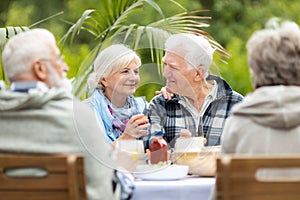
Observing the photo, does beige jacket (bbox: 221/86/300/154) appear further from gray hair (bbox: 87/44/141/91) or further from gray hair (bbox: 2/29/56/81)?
gray hair (bbox: 87/44/141/91)

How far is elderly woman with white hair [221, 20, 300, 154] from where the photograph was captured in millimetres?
3084

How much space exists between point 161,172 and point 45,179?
0.56 metres

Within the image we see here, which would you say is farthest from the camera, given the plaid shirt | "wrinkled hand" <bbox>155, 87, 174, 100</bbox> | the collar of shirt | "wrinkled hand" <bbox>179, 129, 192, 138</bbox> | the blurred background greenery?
the blurred background greenery

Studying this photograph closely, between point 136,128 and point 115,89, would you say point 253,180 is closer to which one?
point 136,128

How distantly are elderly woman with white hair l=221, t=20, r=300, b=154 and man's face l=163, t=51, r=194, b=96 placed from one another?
1.00 meters

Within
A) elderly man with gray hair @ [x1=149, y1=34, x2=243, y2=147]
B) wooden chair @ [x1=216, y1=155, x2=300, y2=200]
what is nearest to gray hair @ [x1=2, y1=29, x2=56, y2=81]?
wooden chair @ [x1=216, y1=155, x2=300, y2=200]

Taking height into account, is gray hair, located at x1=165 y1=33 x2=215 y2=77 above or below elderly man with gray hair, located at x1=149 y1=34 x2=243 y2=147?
above

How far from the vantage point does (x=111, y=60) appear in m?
4.29

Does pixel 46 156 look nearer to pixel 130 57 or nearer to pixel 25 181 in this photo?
pixel 25 181

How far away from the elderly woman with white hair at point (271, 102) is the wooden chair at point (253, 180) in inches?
7.3

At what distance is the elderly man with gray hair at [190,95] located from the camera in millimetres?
4148

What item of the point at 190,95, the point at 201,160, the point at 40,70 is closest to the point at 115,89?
the point at 190,95

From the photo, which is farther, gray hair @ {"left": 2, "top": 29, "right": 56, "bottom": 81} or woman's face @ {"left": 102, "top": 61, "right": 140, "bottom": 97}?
woman's face @ {"left": 102, "top": 61, "right": 140, "bottom": 97}

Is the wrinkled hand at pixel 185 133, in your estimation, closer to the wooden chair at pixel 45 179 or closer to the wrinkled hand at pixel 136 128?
the wrinkled hand at pixel 136 128
